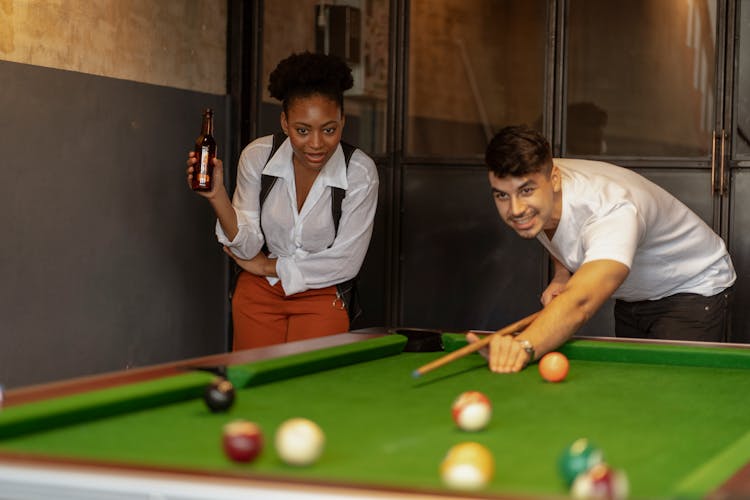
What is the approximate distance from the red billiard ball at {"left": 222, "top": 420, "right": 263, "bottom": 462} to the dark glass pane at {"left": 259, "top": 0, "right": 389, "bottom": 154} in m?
3.69

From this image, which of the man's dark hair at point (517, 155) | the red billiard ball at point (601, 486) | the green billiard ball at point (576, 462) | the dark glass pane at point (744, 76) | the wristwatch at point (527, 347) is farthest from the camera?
the dark glass pane at point (744, 76)

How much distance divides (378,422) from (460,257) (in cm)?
318

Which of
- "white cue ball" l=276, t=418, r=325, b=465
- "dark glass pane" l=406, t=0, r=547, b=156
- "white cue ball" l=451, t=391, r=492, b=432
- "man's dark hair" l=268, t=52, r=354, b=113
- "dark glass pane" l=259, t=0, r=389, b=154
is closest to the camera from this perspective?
"white cue ball" l=276, t=418, r=325, b=465

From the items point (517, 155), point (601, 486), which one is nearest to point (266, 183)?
point (517, 155)

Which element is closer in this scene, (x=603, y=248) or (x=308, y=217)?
(x=603, y=248)

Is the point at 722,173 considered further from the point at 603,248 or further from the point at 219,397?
the point at 219,397

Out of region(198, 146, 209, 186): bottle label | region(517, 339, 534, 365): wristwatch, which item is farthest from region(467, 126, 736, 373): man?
region(198, 146, 209, 186): bottle label

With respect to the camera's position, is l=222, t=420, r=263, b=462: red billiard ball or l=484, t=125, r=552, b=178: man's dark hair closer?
l=222, t=420, r=263, b=462: red billiard ball

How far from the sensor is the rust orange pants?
12.5ft

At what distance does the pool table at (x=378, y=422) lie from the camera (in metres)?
1.46

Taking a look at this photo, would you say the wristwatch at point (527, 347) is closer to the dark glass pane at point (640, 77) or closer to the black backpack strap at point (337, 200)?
the black backpack strap at point (337, 200)

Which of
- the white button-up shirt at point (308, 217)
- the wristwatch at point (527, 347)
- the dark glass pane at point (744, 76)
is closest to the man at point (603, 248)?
the wristwatch at point (527, 347)

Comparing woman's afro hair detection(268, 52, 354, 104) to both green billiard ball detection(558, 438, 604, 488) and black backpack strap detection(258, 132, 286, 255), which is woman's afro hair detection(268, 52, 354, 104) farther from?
green billiard ball detection(558, 438, 604, 488)

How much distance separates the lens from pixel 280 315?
388 cm
